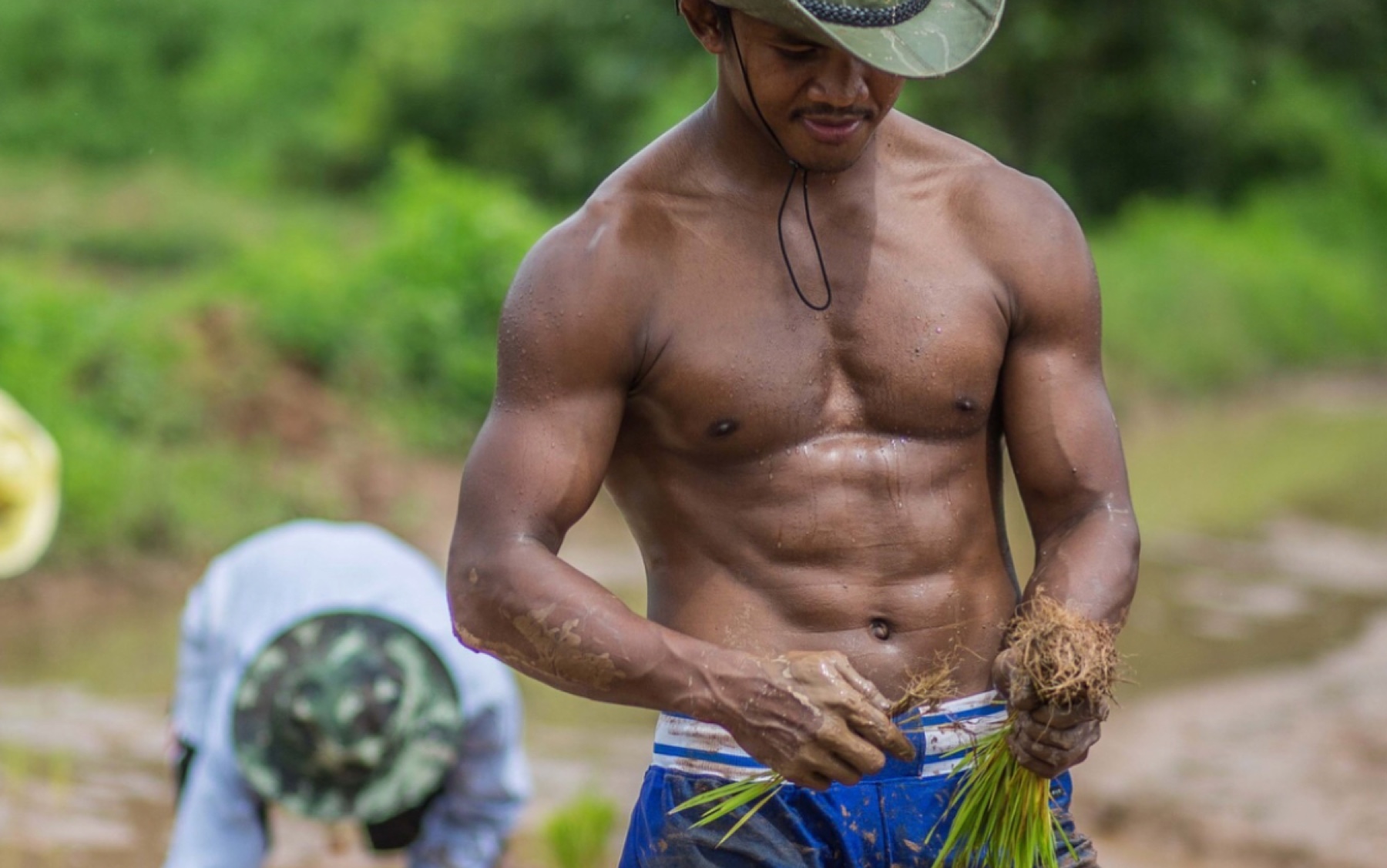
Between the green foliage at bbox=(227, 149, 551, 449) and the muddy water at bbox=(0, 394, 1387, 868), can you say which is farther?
the green foliage at bbox=(227, 149, 551, 449)

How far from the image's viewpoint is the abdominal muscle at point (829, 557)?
2463mm

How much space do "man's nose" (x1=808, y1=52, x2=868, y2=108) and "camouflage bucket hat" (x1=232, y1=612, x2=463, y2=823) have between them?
1960 mm

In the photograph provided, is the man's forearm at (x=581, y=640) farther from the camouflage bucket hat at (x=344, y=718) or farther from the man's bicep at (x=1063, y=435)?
the camouflage bucket hat at (x=344, y=718)

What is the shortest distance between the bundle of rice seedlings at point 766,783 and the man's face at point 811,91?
2.09ft

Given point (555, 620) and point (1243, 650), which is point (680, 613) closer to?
point (555, 620)

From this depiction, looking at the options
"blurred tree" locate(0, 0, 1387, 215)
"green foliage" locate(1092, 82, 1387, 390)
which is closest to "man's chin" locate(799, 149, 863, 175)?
"green foliage" locate(1092, 82, 1387, 390)

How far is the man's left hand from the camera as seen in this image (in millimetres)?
2236

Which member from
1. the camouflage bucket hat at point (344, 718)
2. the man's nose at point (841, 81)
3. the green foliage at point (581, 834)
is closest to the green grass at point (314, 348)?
the green foliage at point (581, 834)

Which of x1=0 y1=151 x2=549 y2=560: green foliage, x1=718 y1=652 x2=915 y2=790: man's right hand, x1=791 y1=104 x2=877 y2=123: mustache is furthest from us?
x1=0 y1=151 x2=549 y2=560: green foliage

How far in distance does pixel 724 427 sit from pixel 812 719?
44 centimetres

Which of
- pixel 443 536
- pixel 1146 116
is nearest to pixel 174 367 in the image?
pixel 443 536

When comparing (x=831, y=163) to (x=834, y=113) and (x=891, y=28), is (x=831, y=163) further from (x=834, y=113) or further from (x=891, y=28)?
(x=891, y=28)

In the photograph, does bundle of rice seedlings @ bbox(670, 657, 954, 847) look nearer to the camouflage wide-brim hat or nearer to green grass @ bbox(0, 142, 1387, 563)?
the camouflage wide-brim hat

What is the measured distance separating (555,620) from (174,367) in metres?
7.77
